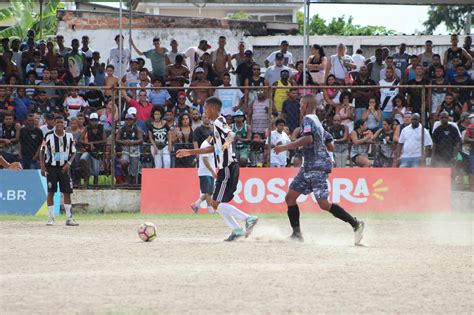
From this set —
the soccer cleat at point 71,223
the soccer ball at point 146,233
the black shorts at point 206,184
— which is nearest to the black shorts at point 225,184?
the soccer ball at point 146,233

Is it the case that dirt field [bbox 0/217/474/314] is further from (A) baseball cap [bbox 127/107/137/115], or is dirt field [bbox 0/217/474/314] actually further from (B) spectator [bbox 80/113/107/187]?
(A) baseball cap [bbox 127/107/137/115]

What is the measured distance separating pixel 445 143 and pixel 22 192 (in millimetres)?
9100

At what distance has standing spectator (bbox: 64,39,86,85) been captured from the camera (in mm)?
25047

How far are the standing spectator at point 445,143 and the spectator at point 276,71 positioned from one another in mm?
4184

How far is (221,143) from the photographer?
14.4 metres

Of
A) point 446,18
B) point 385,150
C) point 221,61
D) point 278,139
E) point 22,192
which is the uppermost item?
point 446,18

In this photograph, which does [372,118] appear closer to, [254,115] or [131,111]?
[254,115]

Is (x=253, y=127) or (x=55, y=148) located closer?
(x=55, y=148)

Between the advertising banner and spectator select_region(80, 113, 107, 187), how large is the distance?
140cm

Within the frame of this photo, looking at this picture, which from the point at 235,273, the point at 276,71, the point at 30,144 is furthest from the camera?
the point at 276,71

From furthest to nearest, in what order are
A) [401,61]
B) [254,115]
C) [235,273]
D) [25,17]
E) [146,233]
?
[25,17] → [401,61] → [254,115] → [146,233] → [235,273]

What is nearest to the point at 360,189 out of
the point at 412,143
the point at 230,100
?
the point at 412,143

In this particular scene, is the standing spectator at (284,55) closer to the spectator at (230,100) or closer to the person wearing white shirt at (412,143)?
the spectator at (230,100)

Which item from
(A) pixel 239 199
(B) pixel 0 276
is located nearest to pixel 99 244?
(B) pixel 0 276
